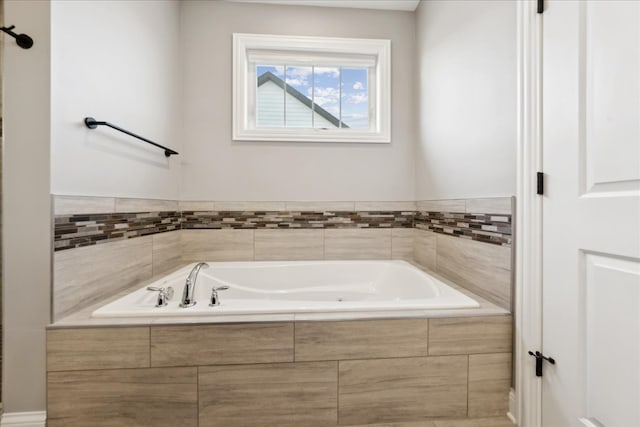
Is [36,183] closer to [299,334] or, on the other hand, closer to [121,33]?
[121,33]

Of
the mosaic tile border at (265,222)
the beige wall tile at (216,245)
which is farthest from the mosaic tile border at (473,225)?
the beige wall tile at (216,245)

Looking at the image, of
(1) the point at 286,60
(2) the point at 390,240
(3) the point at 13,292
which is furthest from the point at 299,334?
(1) the point at 286,60

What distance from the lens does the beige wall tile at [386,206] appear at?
237 centimetres

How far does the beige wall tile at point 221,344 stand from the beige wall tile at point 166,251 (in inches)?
35.0

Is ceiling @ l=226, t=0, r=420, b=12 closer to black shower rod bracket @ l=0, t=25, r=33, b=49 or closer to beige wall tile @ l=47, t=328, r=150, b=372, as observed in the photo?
black shower rod bracket @ l=0, t=25, r=33, b=49

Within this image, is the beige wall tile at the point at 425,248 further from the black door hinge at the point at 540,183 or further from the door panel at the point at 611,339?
the door panel at the point at 611,339

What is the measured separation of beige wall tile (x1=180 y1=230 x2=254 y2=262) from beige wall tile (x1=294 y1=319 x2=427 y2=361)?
1205 mm

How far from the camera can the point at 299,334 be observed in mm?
1206

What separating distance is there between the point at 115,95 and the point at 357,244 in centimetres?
180

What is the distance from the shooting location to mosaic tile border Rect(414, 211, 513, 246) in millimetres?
1353

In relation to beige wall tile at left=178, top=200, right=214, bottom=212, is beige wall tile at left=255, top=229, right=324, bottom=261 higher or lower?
lower

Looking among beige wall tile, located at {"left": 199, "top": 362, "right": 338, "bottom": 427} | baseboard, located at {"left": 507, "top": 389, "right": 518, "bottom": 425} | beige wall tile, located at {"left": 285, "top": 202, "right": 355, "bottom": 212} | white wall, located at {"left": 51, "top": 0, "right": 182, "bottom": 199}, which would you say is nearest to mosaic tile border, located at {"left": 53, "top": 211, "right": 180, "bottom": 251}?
white wall, located at {"left": 51, "top": 0, "right": 182, "bottom": 199}

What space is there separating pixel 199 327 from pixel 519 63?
5.57 ft

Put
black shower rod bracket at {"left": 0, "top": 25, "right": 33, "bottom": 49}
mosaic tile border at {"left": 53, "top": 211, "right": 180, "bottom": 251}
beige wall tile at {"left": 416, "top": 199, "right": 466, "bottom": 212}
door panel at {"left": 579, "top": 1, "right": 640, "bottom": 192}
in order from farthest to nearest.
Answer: beige wall tile at {"left": 416, "top": 199, "right": 466, "bottom": 212} → mosaic tile border at {"left": 53, "top": 211, "right": 180, "bottom": 251} → black shower rod bracket at {"left": 0, "top": 25, "right": 33, "bottom": 49} → door panel at {"left": 579, "top": 1, "right": 640, "bottom": 192}
